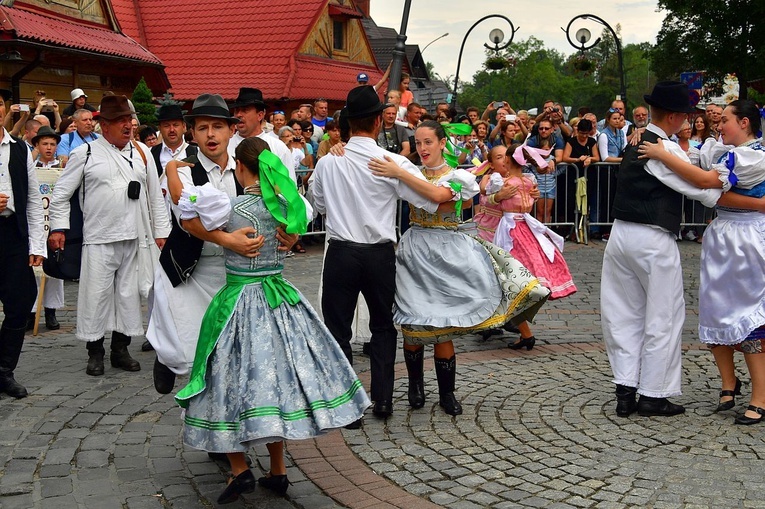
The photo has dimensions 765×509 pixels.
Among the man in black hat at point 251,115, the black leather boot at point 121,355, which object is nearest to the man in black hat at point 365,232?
the man in black hat at point 251,115

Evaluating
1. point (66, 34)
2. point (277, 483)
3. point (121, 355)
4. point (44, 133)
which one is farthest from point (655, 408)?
point (66, 34)

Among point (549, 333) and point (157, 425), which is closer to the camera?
point (157, 425)

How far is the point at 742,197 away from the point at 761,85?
3206cm

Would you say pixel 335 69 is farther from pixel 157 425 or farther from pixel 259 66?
pixel 157 425

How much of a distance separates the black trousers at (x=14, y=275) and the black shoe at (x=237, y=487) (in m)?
2.88

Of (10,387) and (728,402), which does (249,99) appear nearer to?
(10,387)

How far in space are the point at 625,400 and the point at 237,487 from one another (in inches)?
110

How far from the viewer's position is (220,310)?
4934 mm

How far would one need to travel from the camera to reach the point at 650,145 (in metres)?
6.17

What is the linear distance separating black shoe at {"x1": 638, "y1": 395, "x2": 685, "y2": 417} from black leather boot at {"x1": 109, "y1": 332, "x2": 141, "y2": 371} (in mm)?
3884

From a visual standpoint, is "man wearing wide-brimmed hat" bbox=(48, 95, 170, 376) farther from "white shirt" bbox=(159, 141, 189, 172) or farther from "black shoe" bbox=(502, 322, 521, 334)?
"black shoe" bbox=(502, 322, 521, 334)

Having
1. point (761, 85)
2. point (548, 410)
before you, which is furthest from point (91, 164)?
point (761, 85)

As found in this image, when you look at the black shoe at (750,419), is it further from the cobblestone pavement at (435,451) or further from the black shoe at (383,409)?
the black shoe at (383,409)

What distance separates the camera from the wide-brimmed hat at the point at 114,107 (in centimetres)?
739
